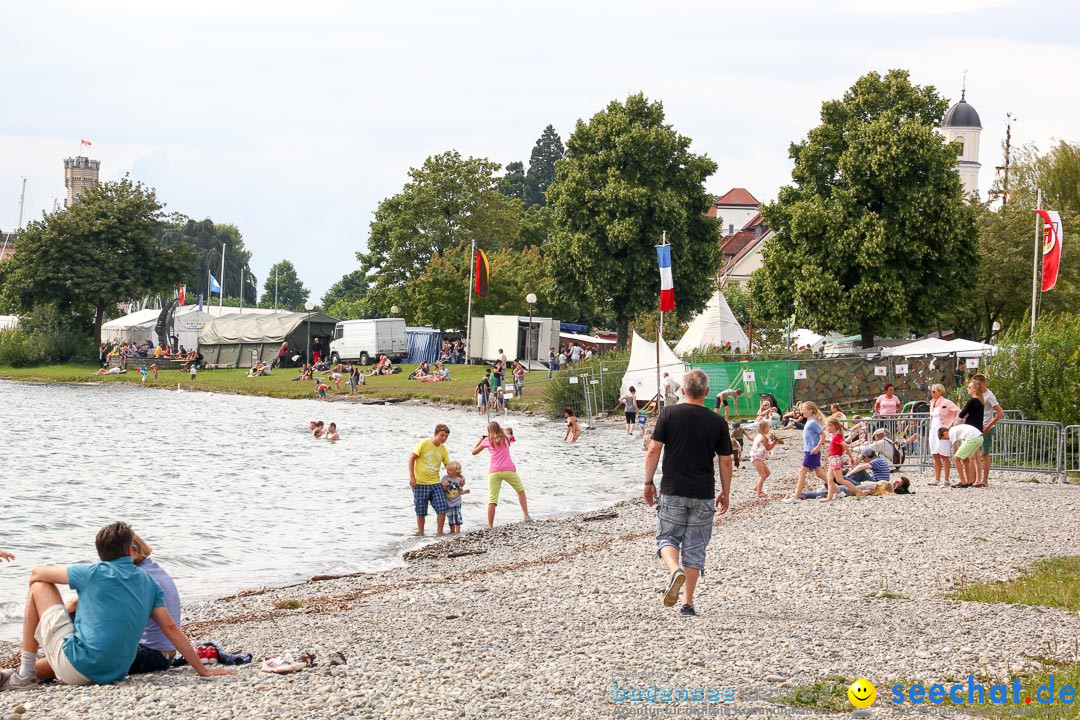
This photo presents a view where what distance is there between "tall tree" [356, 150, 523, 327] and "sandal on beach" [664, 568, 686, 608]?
7108cm

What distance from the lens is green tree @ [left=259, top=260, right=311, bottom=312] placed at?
185625mm

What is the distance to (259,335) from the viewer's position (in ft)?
230

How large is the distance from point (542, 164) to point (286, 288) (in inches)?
2850

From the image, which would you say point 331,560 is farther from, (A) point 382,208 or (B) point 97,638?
(A) point 382,208

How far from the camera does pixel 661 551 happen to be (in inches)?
377

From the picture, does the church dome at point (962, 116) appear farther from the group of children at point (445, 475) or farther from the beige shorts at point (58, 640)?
the beige shorts at point (58, 640)

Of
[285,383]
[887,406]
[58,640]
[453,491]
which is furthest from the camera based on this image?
[285,383]

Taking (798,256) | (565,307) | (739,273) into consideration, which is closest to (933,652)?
(798,256)

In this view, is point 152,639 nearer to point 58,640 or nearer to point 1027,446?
point 58,640

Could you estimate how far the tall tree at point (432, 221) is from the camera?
81125mm

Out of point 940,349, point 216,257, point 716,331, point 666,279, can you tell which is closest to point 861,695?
point 666,279

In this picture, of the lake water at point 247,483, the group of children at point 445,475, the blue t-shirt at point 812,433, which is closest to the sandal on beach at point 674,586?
the lake water at point 247,483

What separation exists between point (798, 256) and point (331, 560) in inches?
1181

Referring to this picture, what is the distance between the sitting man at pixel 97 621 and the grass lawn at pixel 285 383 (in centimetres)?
3933
